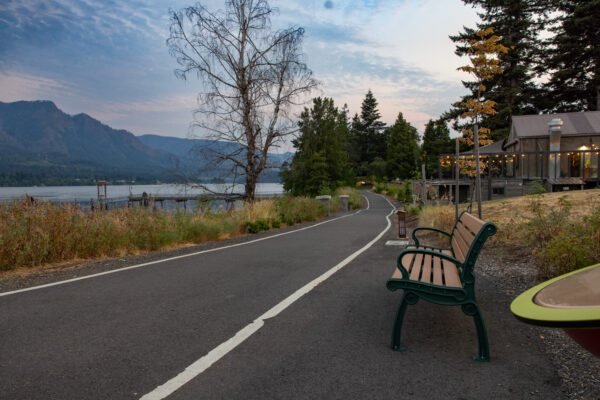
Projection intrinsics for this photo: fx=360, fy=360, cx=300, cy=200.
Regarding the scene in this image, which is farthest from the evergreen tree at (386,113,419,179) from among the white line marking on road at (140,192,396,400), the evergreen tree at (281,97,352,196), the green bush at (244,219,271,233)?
the white line marking on road at (140,192,396,400)

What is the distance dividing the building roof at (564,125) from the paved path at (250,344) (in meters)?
26.2

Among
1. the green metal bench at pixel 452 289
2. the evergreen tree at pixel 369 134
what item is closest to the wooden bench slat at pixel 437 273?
the green metal bench at pixel 452 289

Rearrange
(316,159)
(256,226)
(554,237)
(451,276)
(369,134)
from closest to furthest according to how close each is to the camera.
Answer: (451,276), (554,237), (256,226), (316,159), (369,134)

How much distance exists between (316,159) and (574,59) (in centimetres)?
3059

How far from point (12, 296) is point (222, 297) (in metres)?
2.90

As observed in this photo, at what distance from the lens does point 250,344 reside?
11.3ft

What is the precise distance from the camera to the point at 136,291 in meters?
5.25

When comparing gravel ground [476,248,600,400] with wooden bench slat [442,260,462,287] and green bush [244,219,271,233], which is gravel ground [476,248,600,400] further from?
green bush [244,219,271,233]

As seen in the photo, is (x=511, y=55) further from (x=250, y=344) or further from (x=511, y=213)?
(x=250, y=344)

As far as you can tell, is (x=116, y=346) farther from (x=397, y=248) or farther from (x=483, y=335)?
(x=397, y=248)

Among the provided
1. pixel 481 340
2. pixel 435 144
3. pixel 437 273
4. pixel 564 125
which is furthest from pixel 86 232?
pixel 435 144

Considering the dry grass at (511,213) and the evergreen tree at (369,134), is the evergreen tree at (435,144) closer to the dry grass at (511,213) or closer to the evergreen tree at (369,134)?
the evergreen tree at (369,134)

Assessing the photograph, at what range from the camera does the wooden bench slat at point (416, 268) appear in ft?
12.1

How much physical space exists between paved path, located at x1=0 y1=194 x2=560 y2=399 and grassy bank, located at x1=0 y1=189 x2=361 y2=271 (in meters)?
1.93
